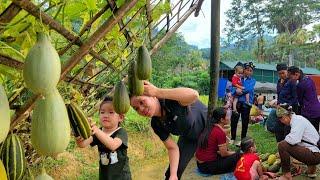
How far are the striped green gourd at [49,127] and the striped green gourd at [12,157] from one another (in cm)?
13

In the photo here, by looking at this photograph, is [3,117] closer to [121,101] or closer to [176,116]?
[121,101]

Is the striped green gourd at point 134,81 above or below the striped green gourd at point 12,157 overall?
above

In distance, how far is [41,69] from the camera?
682mm

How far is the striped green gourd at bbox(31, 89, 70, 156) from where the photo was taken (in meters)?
0.70

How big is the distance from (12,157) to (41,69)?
23 cm

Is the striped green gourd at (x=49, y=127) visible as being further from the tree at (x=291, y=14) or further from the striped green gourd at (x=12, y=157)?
the tree at (x=291, y=14)

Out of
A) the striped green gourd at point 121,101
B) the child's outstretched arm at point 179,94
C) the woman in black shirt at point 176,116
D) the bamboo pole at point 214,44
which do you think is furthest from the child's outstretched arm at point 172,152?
the bamboo pole at point 214,44

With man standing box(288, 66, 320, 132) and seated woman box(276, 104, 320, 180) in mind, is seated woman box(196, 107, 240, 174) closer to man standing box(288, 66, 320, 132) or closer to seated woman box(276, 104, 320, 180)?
seated woman box(276, 104, 320, 180)

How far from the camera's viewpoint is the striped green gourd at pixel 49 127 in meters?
0.70

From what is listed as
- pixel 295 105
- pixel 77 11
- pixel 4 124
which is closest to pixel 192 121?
pixel 77 11

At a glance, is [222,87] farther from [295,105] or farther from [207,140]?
[207,140]

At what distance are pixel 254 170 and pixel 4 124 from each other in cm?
472

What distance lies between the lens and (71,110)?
1190 mm

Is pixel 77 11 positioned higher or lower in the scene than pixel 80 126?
higher
